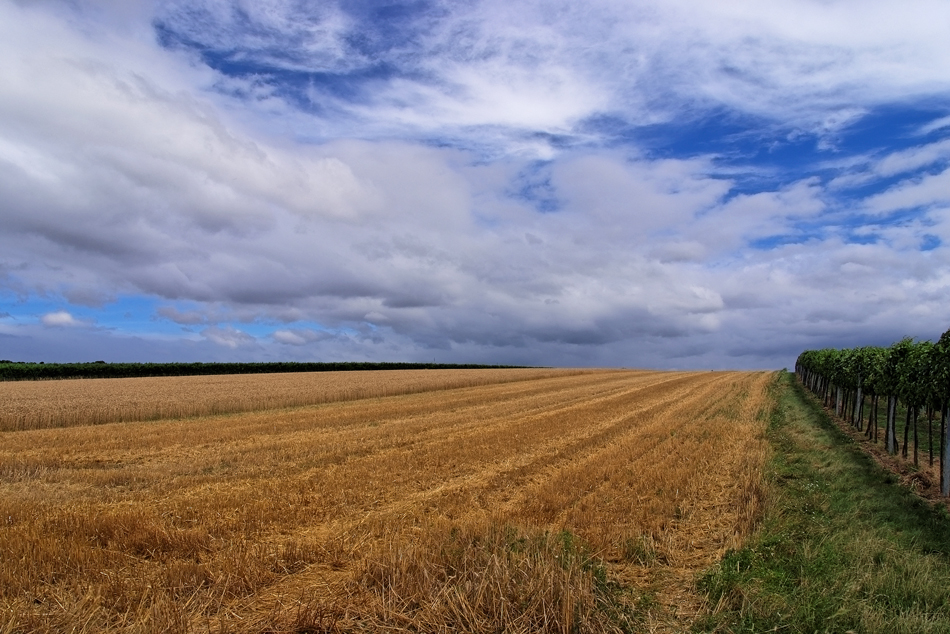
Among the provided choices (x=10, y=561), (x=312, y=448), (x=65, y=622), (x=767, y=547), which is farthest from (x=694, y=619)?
(x=312, y=448)

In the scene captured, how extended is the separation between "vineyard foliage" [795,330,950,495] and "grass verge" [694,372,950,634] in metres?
3.39

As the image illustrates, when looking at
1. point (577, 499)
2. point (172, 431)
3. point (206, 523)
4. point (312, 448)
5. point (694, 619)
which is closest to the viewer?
point (694, 619)

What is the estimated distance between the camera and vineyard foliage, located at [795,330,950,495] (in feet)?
49.0

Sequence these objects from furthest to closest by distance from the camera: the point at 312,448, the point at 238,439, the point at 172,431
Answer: the point at 172,431 < the point at 238,439 < the point at 312,448

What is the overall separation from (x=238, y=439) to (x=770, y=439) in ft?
57.2

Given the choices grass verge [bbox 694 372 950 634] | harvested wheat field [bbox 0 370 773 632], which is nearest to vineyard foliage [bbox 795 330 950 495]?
grass verge [bbox 694 372 950 634]

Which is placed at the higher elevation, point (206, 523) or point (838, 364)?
point (838, 364)

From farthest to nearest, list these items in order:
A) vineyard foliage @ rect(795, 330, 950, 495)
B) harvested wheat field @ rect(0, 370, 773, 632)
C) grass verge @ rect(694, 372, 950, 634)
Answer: vineyard foliage @ rect(795, 330, 950, 495) → grass verge @ rect(694, 372, 950, 634) → harvested wheat field @ rect(0, 370, 773, 632)

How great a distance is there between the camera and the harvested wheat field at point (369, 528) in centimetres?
556

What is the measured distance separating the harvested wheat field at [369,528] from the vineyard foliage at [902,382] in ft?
14.9

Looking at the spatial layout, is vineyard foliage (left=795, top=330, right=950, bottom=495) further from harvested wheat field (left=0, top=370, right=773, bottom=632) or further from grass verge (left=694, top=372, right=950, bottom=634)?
harvested wheat field (left=0, top=370, right=773, bottom=632)

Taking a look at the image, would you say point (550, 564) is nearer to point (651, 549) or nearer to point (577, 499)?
point (651, 549)

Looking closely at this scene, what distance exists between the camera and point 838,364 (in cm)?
3159

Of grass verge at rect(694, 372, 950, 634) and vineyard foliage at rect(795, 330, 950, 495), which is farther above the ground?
vineyard foliage at rect(795, 330, 950, 495)
